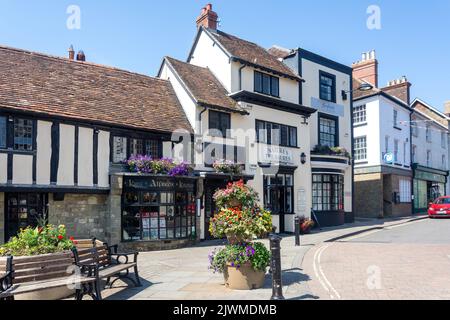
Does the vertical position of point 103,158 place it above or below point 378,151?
below

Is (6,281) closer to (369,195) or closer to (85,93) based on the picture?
(85,93)

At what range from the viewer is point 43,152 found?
42.0 ft

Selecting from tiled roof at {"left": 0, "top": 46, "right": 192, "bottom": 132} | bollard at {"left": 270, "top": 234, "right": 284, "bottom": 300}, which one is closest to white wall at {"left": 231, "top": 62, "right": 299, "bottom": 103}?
tiled roof at {"left": 0, "top": 46, "right": 192, "bottom": 132}

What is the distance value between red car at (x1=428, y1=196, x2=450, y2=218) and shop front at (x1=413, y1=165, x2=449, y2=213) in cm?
474

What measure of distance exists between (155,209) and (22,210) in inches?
166

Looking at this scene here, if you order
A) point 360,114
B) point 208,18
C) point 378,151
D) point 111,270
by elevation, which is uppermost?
point 208,18

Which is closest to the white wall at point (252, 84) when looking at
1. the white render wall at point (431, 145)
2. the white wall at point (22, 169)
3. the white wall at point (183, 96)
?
the white wall at point (183, 96)

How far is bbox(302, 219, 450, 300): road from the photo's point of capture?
7645mm

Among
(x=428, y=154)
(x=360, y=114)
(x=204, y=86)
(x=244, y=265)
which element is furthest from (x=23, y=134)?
(x=428, y=154)

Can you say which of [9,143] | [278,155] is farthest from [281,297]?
[278,155]

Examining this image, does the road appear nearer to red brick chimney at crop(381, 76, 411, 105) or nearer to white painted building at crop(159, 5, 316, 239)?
white painted building at crop(159, 5, 316, 239)

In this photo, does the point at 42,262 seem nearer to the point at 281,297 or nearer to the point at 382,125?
the point at 281,297

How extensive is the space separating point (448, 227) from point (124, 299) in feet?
60.1

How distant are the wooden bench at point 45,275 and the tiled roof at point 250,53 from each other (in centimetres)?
1336
